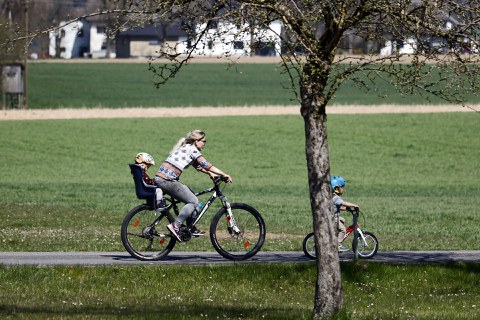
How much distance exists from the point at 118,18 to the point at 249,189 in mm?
24669

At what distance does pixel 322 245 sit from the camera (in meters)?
11.5

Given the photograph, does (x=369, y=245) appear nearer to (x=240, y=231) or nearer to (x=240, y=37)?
(x=240, y=231)

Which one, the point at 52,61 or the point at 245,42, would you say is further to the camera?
the point at 52,61

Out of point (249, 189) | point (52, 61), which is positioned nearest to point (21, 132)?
point (249, 189)

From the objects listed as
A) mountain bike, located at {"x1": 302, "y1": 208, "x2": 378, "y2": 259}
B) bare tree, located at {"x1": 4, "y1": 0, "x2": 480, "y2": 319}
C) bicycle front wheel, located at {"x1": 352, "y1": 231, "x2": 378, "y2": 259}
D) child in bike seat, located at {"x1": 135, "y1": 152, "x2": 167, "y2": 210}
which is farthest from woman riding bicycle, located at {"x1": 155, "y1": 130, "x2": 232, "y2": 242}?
bare tree, located at {"x1": 4, "y1": 0, "x2": 480, "y2": 319}

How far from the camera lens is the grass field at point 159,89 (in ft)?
245

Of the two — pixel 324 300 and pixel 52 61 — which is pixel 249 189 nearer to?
pixel 324 300

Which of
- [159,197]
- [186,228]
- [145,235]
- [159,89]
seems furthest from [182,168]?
[159,89]

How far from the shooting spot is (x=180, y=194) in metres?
16.1

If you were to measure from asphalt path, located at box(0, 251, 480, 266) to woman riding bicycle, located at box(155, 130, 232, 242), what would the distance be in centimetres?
59

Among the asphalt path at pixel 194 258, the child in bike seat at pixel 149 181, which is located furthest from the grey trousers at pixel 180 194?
the asphalt path at pixel 194 258

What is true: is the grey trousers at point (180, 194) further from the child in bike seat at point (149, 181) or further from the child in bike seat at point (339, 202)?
the child in bike seat at point (339, 202)

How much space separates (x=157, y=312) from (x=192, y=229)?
4.11m

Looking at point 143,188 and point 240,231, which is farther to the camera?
Answer: point 240,231
